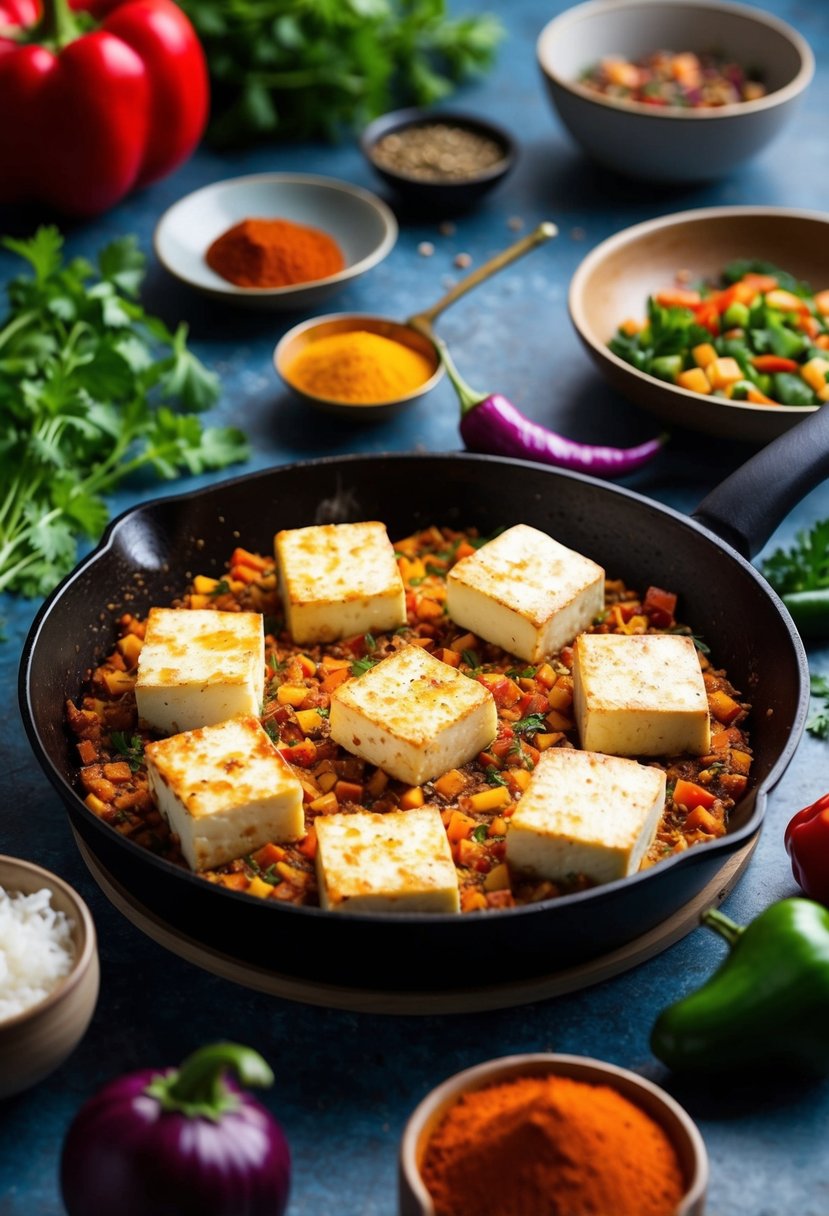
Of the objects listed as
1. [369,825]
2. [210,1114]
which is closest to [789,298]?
[369,825]

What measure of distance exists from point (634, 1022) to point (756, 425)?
2.04 meters

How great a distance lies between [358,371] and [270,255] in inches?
31.7

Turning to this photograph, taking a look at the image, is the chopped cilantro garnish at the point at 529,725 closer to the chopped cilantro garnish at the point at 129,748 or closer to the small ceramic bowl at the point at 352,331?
the chopped cilantro garnish at the point at 129,748

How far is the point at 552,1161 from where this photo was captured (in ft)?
7.38

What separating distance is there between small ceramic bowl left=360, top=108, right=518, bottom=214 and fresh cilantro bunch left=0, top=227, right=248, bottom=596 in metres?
1.33

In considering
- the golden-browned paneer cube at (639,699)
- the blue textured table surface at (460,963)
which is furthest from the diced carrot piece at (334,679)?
the blue textured table surface at (460,963)

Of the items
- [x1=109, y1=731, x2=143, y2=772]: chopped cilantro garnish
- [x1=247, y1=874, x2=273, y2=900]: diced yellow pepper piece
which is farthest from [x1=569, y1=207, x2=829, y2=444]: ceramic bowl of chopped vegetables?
[x1=247, y1=874, x2=273, y2=900]: diced yellow pepper piece

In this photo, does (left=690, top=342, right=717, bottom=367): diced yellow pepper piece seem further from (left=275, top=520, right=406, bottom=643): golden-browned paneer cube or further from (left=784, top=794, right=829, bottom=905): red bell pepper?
(left=784, top=794, right=829, bottom=905): red bell pepper

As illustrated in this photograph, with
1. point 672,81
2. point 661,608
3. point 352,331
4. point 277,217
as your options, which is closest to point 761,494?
point 661,608

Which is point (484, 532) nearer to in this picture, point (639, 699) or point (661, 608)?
point (661, 608)

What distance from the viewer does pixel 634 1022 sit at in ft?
9.32

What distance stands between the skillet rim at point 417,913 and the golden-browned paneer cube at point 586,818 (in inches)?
3.3

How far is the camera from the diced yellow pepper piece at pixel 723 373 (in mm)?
4363

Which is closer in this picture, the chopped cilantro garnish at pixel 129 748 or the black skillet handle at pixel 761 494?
the chopped cilantro garnish at pixel 129 748
